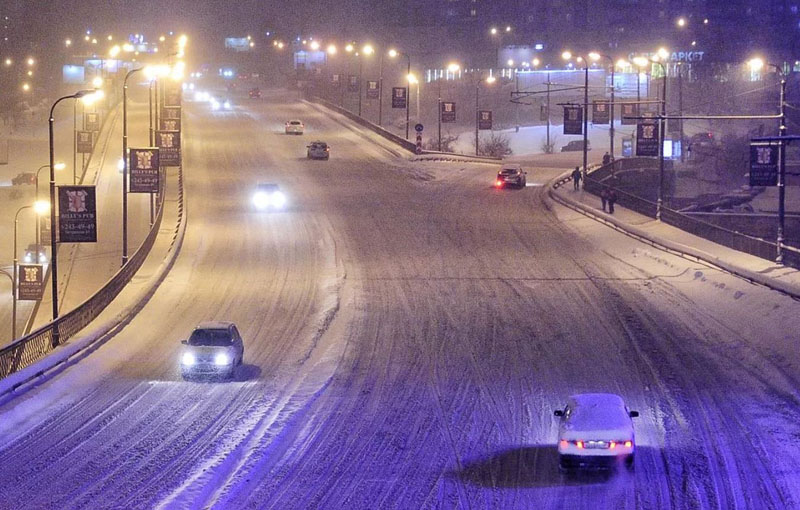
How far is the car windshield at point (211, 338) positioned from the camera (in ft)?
82.4

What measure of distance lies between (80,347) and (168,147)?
77.3 feet

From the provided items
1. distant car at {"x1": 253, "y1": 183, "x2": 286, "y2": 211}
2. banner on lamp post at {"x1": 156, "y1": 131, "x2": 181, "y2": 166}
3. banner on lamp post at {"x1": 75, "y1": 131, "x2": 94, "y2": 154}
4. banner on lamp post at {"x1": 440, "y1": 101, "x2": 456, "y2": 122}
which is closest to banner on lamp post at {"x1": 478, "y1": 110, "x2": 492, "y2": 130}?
banner on lamp post at {"x1": 440, "y1": 101, "x2": 456, "y2": 122}

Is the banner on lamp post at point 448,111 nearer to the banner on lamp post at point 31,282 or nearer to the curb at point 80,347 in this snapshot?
the curb at point 80,347

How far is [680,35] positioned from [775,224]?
93.5 meters

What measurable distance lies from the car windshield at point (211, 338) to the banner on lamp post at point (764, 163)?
20.1m

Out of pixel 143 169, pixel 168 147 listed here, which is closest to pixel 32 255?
pixel 168 147

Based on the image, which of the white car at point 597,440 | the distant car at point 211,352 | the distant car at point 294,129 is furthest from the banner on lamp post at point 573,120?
the white car at point 597,440

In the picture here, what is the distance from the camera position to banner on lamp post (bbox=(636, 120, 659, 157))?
1938 inches

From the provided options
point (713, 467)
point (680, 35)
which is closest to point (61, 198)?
point (713, 467)

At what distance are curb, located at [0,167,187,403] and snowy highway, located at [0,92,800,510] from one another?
344 mm

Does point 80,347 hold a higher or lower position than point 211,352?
lower

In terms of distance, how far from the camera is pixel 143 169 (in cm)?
4166

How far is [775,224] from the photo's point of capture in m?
65.8

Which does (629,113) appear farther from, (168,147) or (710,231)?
(168,147)
